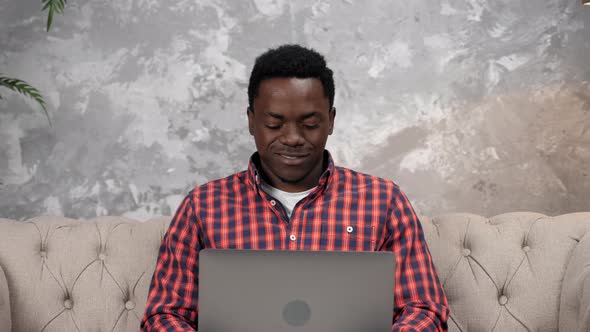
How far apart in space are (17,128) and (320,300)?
1.46m

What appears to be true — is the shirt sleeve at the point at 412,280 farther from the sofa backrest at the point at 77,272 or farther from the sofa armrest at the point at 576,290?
the sofa backrest at the point at 77,272

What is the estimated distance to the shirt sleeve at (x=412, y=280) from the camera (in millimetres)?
1291

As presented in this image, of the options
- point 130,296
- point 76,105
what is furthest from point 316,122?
point 76,105

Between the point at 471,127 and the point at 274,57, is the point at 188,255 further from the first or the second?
the point at 471,127

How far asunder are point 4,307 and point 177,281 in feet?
1.43

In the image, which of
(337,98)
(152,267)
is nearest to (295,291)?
(152,267)

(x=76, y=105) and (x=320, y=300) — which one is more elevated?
(x=76, y=105)

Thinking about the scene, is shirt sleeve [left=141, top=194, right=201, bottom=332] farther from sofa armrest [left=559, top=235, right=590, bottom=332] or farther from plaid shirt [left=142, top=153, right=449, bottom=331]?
sofa armrest [left=559, top=235, right=590, bottom=332]

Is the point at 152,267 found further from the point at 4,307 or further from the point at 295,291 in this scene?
the point at 295,291

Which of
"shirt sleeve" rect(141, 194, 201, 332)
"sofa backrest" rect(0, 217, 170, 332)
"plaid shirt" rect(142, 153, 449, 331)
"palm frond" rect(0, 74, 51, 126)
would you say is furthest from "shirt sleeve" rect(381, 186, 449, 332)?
"palm frond" rect(0, 74, 51, 126)

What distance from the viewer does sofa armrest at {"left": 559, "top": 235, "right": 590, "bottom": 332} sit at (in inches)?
54.4

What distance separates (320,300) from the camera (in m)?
0.99

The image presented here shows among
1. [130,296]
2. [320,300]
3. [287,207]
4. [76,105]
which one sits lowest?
[130,296]

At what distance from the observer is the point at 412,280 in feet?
4.46
